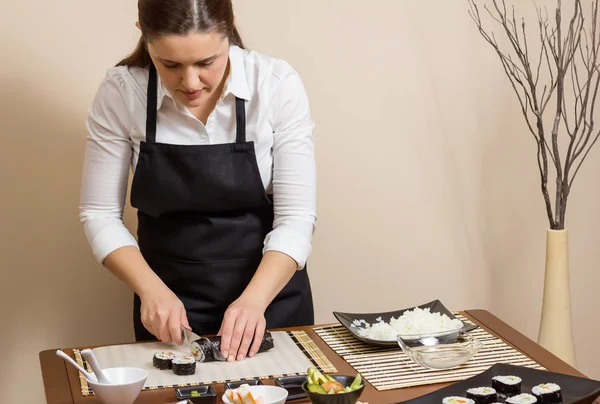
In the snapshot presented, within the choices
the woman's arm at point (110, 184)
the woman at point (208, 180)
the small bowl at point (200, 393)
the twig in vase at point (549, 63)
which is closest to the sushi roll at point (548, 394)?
the small bowl at point (200, 393)

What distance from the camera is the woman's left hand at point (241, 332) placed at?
1.89 meters

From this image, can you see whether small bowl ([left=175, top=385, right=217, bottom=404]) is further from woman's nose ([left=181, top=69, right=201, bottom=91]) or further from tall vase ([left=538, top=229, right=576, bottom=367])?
tall vase ([left=538, top=229, right=576, bottom=367])

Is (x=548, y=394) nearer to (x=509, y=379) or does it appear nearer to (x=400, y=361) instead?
(x=509, y=379)

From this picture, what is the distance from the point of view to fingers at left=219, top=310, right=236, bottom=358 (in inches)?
74.0

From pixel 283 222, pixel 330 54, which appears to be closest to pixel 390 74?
pixel 330 54

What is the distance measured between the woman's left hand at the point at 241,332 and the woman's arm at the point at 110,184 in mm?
247

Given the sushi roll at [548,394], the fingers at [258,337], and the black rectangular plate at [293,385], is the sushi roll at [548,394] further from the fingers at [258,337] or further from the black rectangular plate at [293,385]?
the fingers at [258,337]

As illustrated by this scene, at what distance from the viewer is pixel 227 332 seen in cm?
191

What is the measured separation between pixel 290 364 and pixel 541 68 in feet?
6.28

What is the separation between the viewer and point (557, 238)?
2904mm

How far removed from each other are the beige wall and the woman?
0.69m

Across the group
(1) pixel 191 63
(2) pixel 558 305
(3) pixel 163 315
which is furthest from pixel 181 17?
(2) pixel 558 305

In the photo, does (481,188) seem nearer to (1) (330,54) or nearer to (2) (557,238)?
(2) (557,238)

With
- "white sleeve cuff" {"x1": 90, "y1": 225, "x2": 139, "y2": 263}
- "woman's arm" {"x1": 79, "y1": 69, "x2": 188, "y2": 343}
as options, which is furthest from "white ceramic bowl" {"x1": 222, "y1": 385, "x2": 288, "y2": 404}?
"white sleeve cuff" {"x1": 90, "y1": 225, "x2": 139, "y2": 263}
